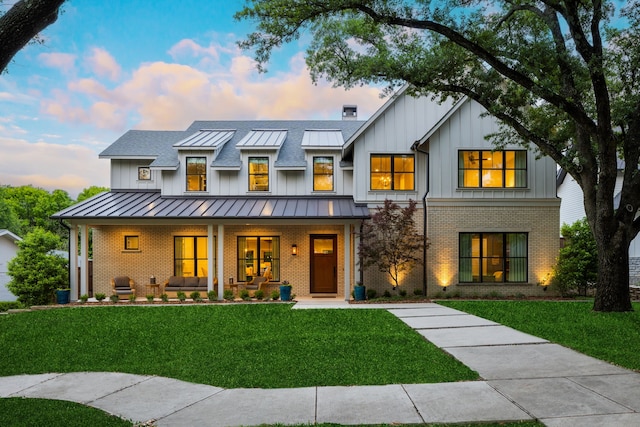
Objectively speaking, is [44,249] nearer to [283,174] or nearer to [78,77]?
[78,77]

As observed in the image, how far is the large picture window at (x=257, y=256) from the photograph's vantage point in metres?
18.6

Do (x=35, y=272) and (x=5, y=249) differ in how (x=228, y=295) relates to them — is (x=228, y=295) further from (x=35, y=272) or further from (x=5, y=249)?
(x=5, y=249)

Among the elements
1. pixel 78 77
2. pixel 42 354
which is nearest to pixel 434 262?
pixel 42 354

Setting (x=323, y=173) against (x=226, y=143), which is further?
(x=226, y=143)

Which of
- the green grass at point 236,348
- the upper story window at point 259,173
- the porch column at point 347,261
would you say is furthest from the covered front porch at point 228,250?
the green grass at point 236,348

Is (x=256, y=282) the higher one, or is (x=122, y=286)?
(x=256, y=282)

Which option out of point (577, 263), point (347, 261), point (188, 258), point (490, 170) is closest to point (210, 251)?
point (188, 258)

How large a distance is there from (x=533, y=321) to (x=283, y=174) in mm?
11593

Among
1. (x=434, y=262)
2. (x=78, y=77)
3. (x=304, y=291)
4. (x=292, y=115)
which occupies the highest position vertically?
(x=292, y=115)

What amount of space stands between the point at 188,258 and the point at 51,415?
13763mm

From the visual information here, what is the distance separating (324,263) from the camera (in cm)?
1850

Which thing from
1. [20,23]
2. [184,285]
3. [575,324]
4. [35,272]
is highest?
[20,23]

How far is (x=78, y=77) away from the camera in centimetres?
1870

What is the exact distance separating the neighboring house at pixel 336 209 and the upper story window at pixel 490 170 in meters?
0.04
